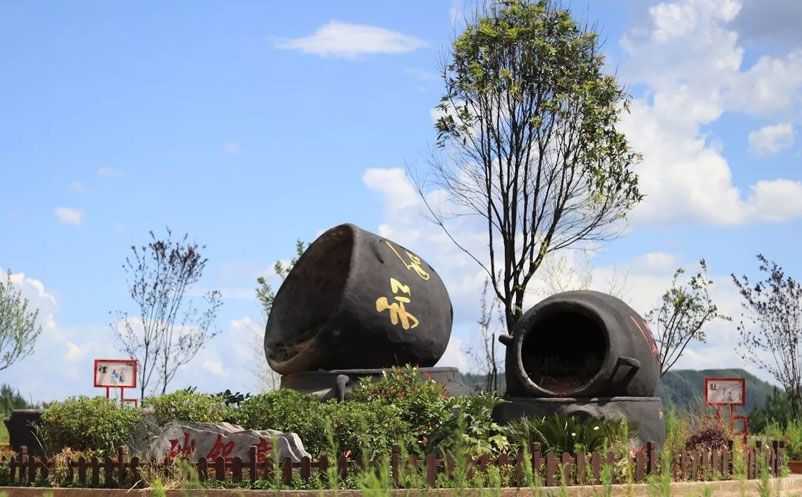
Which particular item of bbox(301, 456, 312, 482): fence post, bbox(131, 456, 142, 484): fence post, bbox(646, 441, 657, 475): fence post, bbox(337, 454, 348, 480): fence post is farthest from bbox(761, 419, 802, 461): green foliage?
bbox(131, 456, 142, 484): fence post

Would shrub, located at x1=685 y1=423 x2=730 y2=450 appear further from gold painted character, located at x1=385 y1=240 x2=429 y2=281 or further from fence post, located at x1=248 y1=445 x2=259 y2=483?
fence post, located at x1=248 y1=445 x2=259 y2=483

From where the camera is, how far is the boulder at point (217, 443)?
1323 cm

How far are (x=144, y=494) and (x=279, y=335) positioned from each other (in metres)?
7.13

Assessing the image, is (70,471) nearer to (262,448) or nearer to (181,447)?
(181,447)

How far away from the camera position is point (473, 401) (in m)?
14.1

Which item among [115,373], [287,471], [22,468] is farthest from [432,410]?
[115,373]

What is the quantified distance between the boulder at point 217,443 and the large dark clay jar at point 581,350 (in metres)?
3.28

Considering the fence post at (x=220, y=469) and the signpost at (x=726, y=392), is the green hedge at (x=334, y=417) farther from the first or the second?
the signpost at (x=726, y=392)

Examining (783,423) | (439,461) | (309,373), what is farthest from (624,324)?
(783,423)

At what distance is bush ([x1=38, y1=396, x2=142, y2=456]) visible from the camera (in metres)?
16.0

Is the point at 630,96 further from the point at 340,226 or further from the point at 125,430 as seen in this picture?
the point at 125,430

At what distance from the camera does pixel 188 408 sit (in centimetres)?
1642

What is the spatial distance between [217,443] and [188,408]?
2717 millimetres

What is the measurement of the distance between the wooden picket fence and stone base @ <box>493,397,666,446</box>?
23.1 inches
